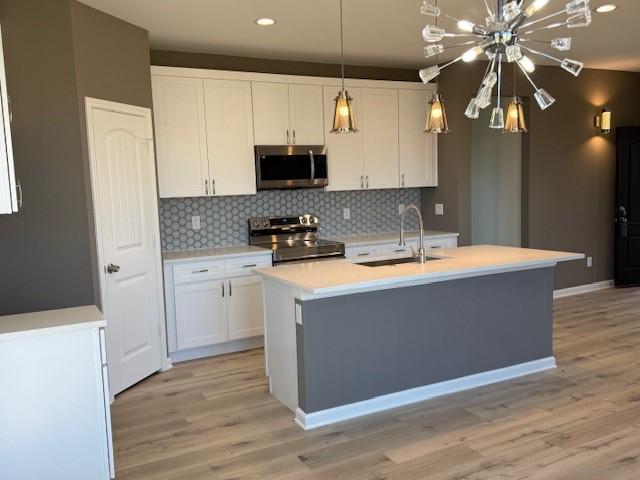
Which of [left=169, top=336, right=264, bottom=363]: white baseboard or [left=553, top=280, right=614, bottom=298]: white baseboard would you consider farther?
[left=553, top=280, right=614, bottom=298]: white baseboard

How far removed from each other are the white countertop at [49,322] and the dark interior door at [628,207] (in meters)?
6.27

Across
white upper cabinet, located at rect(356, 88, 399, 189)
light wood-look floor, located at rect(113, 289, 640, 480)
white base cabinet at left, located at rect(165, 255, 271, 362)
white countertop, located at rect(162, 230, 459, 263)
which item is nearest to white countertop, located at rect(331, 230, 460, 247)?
white countertop, located at rect(162, 230, 459, 263)

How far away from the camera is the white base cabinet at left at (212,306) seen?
448 cm

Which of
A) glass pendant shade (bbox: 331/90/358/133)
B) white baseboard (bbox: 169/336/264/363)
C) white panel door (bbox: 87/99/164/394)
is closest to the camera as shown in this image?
glass pendant shade (bbox: 331/90/358/133)

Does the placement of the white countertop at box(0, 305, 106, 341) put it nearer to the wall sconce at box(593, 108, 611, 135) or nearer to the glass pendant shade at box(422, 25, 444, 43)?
the glass pendant shade at box(422, 25, 444, 43)

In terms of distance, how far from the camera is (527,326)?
3963mm

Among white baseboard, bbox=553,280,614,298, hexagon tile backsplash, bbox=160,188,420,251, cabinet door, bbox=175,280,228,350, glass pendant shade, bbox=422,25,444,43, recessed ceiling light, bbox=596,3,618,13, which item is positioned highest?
recessed ceiling light, bbox=596,3,618,13

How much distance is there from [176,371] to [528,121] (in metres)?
4.58

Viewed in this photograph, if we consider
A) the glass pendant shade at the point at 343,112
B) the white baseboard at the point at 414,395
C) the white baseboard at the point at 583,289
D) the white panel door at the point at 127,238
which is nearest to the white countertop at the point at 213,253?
the white panel door at the point at 127,238

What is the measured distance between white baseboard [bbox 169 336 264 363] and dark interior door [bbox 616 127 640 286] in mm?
4698

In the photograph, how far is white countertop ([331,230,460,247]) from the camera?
5.28 metres

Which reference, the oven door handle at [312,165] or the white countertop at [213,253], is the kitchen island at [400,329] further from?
the oven door handle at [312,165]

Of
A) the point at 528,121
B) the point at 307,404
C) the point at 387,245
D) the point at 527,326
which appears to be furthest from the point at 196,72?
the point at 528,121

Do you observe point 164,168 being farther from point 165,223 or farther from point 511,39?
point 511,39
